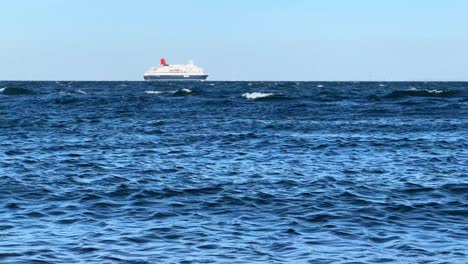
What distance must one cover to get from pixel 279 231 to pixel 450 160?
413 inches

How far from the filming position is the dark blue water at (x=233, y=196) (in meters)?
9.79

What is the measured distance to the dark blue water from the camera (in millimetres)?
9789

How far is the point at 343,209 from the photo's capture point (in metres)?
12.8

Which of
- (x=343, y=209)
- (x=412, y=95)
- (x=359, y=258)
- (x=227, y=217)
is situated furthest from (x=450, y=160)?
(x=412, y=95)
